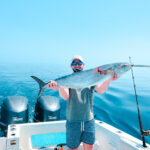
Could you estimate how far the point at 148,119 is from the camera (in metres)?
5.61

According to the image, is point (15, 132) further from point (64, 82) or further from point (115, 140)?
point (115, 140)

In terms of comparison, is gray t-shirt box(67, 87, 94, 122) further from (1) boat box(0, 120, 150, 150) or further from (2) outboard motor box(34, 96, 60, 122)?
(2) outboard motor box(34, 96, 60, 122)

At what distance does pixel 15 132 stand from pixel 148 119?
4429mm

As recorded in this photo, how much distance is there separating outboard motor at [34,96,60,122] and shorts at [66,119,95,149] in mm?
1983

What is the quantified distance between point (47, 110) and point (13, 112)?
34.3 inches

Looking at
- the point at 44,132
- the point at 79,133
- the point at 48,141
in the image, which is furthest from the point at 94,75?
the point at 44,132

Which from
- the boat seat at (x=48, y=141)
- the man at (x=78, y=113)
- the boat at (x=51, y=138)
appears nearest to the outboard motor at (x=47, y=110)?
the boat at (x=51, y=138)

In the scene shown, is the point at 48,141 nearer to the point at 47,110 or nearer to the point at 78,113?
the point at 47,110

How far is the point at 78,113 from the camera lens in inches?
101

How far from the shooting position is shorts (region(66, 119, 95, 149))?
254 cm

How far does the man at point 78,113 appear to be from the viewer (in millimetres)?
2549

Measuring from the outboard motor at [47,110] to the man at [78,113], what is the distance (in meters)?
1.98

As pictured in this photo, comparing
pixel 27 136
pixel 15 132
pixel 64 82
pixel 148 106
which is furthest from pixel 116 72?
pixel 148 106

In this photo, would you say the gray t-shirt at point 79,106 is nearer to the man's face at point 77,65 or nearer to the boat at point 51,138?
the man's face at point 77,65
